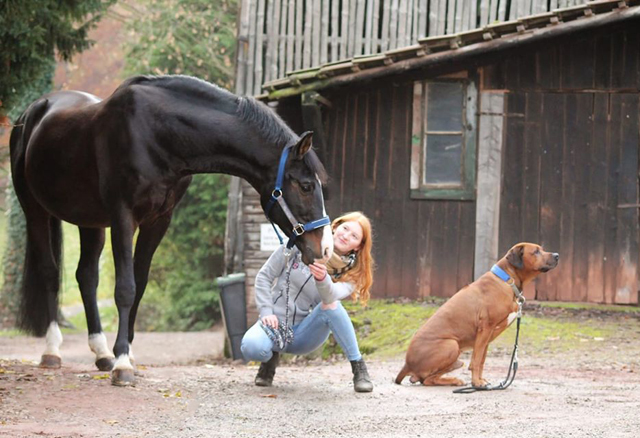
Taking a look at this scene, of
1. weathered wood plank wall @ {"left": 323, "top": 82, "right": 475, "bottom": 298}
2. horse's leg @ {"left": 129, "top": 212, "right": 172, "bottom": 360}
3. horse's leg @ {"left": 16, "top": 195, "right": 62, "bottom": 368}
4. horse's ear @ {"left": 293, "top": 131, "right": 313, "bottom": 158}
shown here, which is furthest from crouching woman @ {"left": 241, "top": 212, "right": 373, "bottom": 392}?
weathered wood plank wall @ {"left": 323, "top": 82, "right": 475, "bottom": 298}

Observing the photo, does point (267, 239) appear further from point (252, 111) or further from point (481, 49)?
point (252, 111)

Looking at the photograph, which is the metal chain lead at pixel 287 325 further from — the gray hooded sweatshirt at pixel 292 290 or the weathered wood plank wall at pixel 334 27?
the weathered wood plank wall at pixel 334 27

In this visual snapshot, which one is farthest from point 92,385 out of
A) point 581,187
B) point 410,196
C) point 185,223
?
point 185,223

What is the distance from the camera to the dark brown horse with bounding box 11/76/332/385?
694 cm

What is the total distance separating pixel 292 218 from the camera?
686 cm

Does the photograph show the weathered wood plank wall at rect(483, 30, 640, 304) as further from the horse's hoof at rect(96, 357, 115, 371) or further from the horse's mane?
the horse's mane

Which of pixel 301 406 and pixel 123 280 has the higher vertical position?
pixel 123 280

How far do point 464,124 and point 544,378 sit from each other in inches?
250

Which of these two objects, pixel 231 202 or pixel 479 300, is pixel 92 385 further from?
pixel 231 202

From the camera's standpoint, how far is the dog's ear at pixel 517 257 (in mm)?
8211

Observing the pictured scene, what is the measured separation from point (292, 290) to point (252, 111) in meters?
1.38

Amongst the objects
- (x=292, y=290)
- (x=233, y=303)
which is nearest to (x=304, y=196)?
(x=292, y=290)

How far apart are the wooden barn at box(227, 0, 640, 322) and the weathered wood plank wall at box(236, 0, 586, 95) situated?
0.08 meters

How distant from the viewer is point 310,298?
7602 mm
